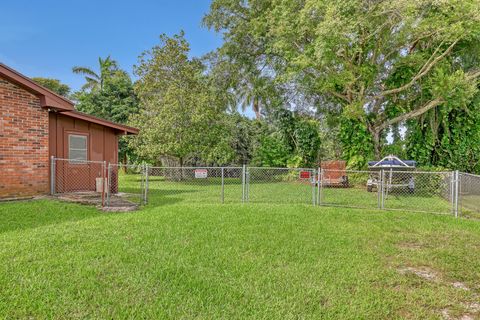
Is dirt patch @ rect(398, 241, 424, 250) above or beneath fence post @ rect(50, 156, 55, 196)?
beneath

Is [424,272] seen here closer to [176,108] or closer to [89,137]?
[89,137]

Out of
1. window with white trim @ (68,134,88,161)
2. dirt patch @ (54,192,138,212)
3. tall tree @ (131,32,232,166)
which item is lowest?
dirt patch @ (54,192,138,212)

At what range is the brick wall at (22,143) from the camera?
7676 millimetres

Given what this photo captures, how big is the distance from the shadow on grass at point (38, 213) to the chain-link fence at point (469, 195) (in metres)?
8.54

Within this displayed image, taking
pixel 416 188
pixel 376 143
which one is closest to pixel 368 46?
pixel 376 143

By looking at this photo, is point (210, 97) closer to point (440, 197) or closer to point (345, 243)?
point (440, 197)

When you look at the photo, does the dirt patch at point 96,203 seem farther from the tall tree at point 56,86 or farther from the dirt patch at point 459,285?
the tall tree at point 56,86

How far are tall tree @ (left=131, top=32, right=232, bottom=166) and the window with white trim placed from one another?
6004 mm

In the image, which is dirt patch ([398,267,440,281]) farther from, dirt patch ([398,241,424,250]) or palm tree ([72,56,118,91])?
palm tree ([72,56,118,91])

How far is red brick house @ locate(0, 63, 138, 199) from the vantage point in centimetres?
768

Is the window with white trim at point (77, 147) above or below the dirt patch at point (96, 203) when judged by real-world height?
above

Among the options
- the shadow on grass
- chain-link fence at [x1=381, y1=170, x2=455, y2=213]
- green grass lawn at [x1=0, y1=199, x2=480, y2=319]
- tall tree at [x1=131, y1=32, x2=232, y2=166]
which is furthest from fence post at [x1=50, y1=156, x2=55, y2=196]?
chain-link fence at [x1=381, y1=170, x2=455, y2=213]

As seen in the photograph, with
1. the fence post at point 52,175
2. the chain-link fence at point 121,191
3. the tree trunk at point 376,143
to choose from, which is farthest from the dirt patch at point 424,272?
the tree trunk at point 376,143

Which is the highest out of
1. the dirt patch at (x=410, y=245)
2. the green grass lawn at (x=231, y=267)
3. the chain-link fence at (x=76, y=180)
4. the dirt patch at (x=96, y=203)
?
the chain-link fence at (x=76, y=180)
